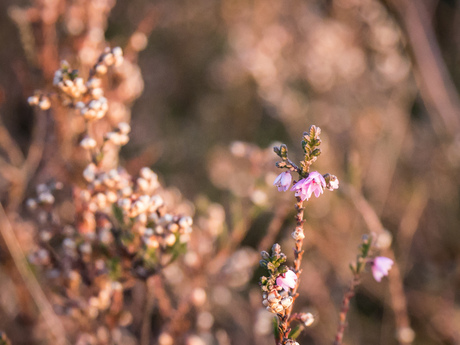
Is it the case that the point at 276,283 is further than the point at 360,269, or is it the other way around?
the point at 360,269

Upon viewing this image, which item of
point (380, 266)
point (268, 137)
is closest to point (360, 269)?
point (380, 266)

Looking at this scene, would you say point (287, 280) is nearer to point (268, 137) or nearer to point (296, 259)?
point (296, 259)

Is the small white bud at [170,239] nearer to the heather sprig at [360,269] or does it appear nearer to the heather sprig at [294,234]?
the heather sprig at [294,234]

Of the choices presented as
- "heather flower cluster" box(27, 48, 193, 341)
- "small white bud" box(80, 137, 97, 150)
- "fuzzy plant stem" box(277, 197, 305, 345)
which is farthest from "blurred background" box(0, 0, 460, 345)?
"fuzzy plant stem" box(277, 197, 305, 345)

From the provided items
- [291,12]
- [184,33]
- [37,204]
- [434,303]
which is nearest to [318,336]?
[434,303]

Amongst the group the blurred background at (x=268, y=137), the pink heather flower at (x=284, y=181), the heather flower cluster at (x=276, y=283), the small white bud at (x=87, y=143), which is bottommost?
the heather flower cluster at (x=276, y=283)

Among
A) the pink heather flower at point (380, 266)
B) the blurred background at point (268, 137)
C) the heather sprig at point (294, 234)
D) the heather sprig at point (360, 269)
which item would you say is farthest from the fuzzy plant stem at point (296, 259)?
the blurred background at point (268, 137)
